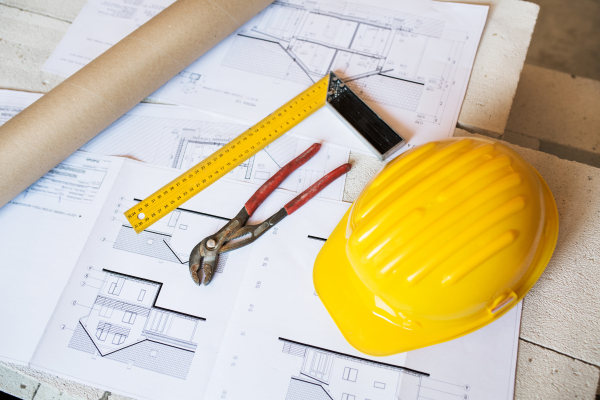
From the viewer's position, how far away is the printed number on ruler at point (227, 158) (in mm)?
872

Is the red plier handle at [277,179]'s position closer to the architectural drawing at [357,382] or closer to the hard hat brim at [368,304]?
the hard hat brim at [368,304]

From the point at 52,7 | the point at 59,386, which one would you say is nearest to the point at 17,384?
the point at 59,386

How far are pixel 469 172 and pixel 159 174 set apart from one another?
679 millimetres

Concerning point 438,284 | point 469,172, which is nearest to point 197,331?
point 438,284

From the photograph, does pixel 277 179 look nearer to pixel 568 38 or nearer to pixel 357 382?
pixel 357 382

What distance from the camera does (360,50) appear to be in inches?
40.4

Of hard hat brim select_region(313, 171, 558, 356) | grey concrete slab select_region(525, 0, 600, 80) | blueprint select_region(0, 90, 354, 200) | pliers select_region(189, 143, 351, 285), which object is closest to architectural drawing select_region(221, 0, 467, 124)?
blueprint select_region(0, 90, 354, 200)

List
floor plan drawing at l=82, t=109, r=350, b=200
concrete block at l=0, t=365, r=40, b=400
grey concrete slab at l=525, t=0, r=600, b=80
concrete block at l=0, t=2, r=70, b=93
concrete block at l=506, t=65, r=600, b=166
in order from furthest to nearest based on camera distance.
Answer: grey concrete slab at l=525, t=0, r=600, b=80 → concrete block at l=506, t=65, r=600, b=166 → concrete block at l=0, t=2, r=70, b=93 → floor plan drawing at l=82, t=109, r=350, b=200 → concrete block at l=0, t=365, r=40, b=400

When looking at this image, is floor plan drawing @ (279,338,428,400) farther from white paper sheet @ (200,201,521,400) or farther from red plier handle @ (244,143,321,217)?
red plier handle @ (244,143,321,217)

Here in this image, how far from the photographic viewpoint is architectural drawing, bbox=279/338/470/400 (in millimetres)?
720

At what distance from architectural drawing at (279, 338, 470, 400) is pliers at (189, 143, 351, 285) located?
0.84 feet

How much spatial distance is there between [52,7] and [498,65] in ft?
4.16

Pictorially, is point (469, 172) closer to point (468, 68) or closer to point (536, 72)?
point (468, 68)

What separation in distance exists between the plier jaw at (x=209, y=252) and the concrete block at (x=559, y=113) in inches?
41.7
